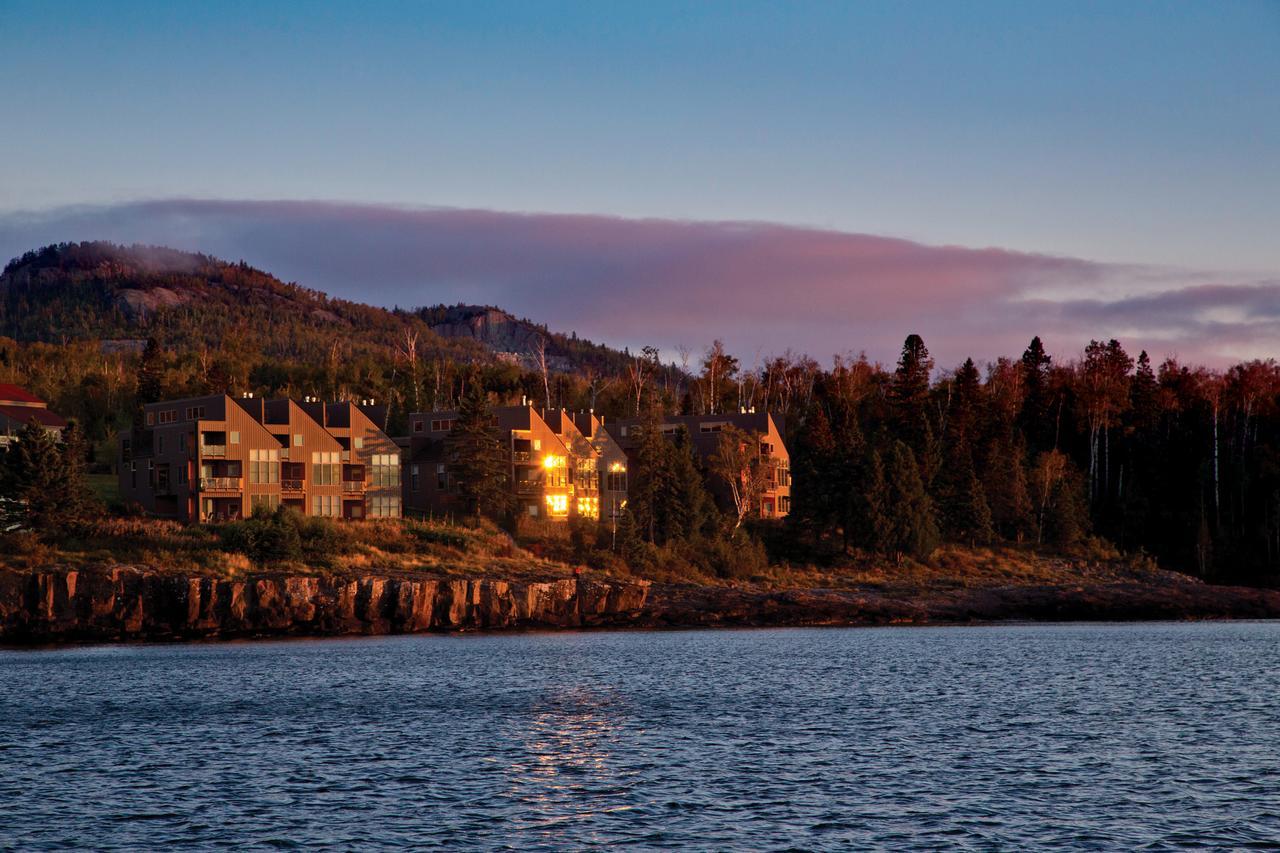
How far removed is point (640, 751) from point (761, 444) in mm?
82342

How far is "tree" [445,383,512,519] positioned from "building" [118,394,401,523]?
619cm

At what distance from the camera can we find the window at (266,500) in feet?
322

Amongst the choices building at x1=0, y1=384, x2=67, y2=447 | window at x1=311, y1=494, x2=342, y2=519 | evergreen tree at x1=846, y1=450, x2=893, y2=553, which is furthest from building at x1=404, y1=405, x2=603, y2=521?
building at x1=0, y1=384, x2=67, y2=447

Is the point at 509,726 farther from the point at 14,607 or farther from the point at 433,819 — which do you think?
the point at 14,607

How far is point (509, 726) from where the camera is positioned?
1661 inches

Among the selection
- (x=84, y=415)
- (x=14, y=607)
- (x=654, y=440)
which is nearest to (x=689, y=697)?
(x=14, y=607)

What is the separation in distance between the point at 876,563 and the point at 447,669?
54.0 m

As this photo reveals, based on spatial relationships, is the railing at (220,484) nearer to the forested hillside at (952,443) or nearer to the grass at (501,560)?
the grass at (501,560)

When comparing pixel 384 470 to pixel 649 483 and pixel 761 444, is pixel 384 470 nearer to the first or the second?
pixel 649 483

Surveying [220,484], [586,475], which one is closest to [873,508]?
[586,475]

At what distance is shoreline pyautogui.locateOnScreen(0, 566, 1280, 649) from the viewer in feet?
250

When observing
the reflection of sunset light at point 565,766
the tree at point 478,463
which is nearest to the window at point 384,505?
the tree at point 478,463

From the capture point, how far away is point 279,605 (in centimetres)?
8025

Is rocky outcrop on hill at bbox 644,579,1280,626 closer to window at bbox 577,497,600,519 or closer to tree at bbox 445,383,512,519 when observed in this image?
tree at bbox 445,383,512,519
